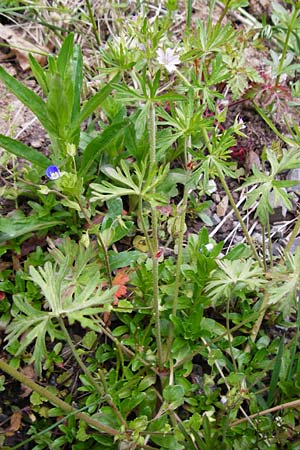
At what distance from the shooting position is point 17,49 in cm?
230

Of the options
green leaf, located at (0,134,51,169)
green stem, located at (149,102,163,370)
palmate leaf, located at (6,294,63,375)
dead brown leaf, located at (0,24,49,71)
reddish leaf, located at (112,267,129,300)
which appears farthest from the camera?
dead brown leaf, located at (0,24,49,71)

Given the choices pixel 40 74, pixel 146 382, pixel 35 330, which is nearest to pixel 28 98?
pixel 40 74

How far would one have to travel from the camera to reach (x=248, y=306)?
5.76 ft

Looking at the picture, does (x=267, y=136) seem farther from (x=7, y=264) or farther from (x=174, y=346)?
(x=7, y=264)

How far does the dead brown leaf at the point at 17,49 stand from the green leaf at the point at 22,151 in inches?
26.2

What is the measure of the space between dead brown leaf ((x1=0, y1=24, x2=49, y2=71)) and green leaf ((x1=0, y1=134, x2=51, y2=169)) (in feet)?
2.18

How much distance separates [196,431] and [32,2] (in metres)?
1.77

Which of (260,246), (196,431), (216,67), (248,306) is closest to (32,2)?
(216,67)

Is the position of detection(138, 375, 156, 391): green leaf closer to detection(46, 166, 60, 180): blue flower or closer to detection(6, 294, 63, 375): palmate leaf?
detection(6, 294, 63, 375): palmate leaf

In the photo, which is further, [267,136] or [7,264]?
[267,136]

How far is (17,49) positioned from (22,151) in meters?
0.72

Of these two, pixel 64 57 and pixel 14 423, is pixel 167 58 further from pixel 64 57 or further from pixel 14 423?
pixel 14 423

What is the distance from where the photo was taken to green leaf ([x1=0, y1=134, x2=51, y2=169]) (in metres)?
1.76

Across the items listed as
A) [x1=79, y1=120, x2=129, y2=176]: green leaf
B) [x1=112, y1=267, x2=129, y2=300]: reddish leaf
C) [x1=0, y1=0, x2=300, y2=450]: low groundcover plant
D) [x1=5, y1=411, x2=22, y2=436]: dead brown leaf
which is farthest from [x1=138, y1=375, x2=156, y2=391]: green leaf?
[x1=79, y1=120, x2=129, y2=176]: green leaf
